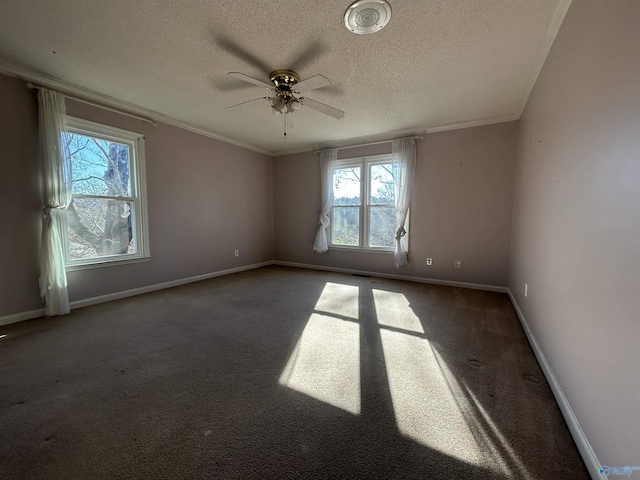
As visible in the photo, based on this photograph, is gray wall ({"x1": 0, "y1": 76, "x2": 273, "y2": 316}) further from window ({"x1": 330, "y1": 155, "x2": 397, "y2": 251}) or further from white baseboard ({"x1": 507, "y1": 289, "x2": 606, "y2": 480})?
white baseboard ({"x1": 507, "y1": 289, "x2": 606, "y2": 480})

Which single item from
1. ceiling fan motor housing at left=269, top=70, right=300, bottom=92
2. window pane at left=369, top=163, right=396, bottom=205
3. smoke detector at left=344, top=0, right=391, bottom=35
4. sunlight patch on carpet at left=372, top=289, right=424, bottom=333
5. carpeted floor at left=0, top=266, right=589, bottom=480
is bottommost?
carpeted floor at left=0, top=266, right=589, bottom=480

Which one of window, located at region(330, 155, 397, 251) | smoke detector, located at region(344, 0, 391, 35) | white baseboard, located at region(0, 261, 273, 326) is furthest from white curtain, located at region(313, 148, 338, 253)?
smoke detector, located at region(344, 0, 391, 35)

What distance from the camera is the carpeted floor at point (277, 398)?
1200 mm

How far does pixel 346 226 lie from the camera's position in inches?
206

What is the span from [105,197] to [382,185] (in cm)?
424

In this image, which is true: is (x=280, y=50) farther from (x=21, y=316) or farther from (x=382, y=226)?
(x=21, y=316)

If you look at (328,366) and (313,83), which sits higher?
(313,83)

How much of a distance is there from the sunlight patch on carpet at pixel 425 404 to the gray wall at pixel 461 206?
239 centimetres

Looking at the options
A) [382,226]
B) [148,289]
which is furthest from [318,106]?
[148,289]

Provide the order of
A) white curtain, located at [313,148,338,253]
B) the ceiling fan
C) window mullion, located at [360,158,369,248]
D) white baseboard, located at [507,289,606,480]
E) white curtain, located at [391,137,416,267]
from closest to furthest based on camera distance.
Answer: white baseboard, located at [507,289,606,480] < the ceiling fan < white curtain, located at [391,137,416,267] < window mullion, located at [360,158,369,248] < white curtain, located at [313,148,338,253]

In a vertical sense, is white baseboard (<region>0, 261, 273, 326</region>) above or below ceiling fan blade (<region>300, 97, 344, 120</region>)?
below

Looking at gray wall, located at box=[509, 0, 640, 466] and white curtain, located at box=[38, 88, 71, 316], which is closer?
gray wall, located at box=[509, 0, 640, 466]

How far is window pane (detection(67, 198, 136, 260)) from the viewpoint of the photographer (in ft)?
10.3

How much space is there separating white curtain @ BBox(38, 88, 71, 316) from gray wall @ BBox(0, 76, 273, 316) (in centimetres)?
12
